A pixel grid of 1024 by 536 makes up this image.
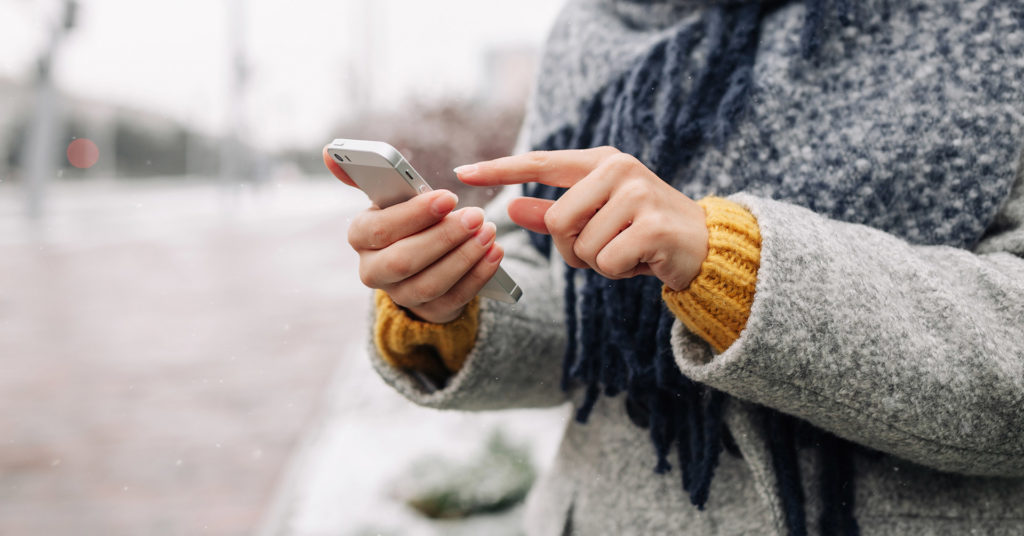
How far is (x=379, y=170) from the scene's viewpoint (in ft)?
2.62

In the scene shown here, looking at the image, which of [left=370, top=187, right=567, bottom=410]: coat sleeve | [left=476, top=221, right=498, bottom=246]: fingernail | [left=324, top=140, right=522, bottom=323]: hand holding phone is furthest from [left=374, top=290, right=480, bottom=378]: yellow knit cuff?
[left=476, top=221, right=498, bottom=246]: fingernail

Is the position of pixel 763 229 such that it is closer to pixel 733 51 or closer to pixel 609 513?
pixel 733 51

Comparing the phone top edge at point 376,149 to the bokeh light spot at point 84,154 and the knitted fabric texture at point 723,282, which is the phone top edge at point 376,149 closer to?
the knitted fabric texture at point 723,282

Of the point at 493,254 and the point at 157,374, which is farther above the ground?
the point at 493,254

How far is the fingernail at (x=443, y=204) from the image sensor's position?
803 millimetres

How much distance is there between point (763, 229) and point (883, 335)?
7.0 inches

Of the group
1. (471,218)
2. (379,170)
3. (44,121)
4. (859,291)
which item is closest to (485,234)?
(471,218)

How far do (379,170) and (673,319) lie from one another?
0.47 meters

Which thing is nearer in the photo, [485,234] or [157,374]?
[485,234]

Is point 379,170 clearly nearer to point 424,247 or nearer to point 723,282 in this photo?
point 424,247

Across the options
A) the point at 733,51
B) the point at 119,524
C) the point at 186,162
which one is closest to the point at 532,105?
the point at 733,51

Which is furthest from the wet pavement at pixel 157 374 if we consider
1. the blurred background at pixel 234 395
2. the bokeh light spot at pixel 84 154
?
the bokeh light spot at pixel 84 154

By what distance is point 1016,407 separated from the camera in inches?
31.7

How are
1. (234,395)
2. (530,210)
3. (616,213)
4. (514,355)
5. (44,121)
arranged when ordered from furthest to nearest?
(44,121), (234,395), (514,355), (530,210), (616,213)
